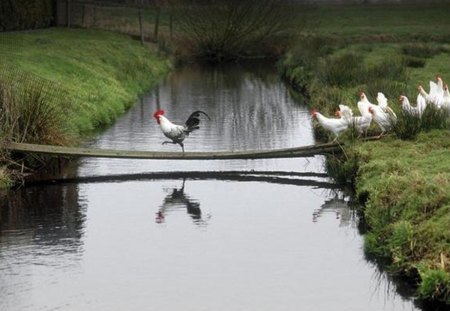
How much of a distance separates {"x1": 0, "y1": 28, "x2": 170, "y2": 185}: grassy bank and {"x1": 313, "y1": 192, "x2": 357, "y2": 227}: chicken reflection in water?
6061mm

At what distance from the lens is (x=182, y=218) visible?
18344 millimetres

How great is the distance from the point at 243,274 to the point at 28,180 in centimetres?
759

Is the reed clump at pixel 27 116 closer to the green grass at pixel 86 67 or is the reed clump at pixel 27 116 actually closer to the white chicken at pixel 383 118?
the green grass at pixel 86 67

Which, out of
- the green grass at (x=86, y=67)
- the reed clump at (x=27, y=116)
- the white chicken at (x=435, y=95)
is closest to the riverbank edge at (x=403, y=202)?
the white chicken at (x=435, y=95)

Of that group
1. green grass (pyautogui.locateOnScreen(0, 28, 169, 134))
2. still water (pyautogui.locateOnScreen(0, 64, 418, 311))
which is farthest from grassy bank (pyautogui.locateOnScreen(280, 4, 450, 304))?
green grass (pyautogui.locateOnScreen(0, 28, 169, 134))

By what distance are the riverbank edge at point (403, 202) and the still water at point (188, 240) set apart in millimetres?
304

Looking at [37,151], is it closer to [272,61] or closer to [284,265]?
[284,265]

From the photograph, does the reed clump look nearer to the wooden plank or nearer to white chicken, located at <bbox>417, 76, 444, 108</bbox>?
the wooden plank

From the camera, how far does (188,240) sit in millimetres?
16719

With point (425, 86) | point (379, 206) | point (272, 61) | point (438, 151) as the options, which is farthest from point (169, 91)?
point (379, 206)

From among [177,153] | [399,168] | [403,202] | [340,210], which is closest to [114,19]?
[177,153]

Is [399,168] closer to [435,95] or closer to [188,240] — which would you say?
[188,240]

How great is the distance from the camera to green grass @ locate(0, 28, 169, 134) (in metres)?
29.0

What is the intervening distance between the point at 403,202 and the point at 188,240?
3222mm
